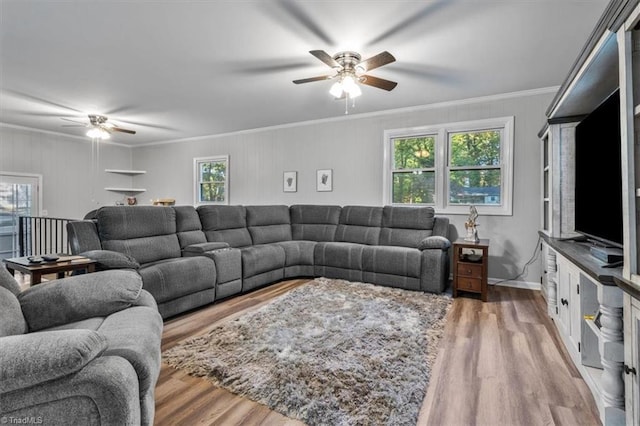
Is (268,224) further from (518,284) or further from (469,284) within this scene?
(518,284)

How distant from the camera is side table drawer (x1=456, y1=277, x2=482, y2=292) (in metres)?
3.57

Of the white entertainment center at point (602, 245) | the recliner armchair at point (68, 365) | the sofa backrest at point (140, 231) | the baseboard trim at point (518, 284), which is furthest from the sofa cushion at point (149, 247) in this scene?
the baseboard trim at point (518, 284)

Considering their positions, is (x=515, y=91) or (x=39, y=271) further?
(x=515, y=91)

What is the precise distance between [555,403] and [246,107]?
482 centimetres

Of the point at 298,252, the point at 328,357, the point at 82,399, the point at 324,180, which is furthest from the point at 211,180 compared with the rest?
the point at 82,399

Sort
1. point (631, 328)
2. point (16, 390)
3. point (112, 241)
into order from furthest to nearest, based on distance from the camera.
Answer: point (112, 241), point (631, 328), point (16, 390)

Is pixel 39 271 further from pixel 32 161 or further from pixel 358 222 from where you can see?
pixel 32 161

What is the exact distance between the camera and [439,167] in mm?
4605

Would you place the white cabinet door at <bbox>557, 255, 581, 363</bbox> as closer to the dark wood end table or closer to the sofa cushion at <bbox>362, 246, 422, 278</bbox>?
the sofa cushion at <bbox>362, 246, 422, 278</bbox>

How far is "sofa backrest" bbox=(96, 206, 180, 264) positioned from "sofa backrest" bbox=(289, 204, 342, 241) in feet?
6.82

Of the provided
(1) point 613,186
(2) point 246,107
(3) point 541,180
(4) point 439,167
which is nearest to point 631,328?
(1) point 613,186

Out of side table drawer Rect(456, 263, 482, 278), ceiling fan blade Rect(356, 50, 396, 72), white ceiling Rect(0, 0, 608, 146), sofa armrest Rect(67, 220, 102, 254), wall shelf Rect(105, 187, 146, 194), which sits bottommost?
side table drawer Rect(456, 263, 482, 278)

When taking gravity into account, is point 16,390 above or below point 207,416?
above

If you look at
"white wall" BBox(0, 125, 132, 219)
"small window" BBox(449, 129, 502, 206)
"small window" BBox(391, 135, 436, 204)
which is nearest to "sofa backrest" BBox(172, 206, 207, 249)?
"small window" BBox(391, 135, 436, 204)
